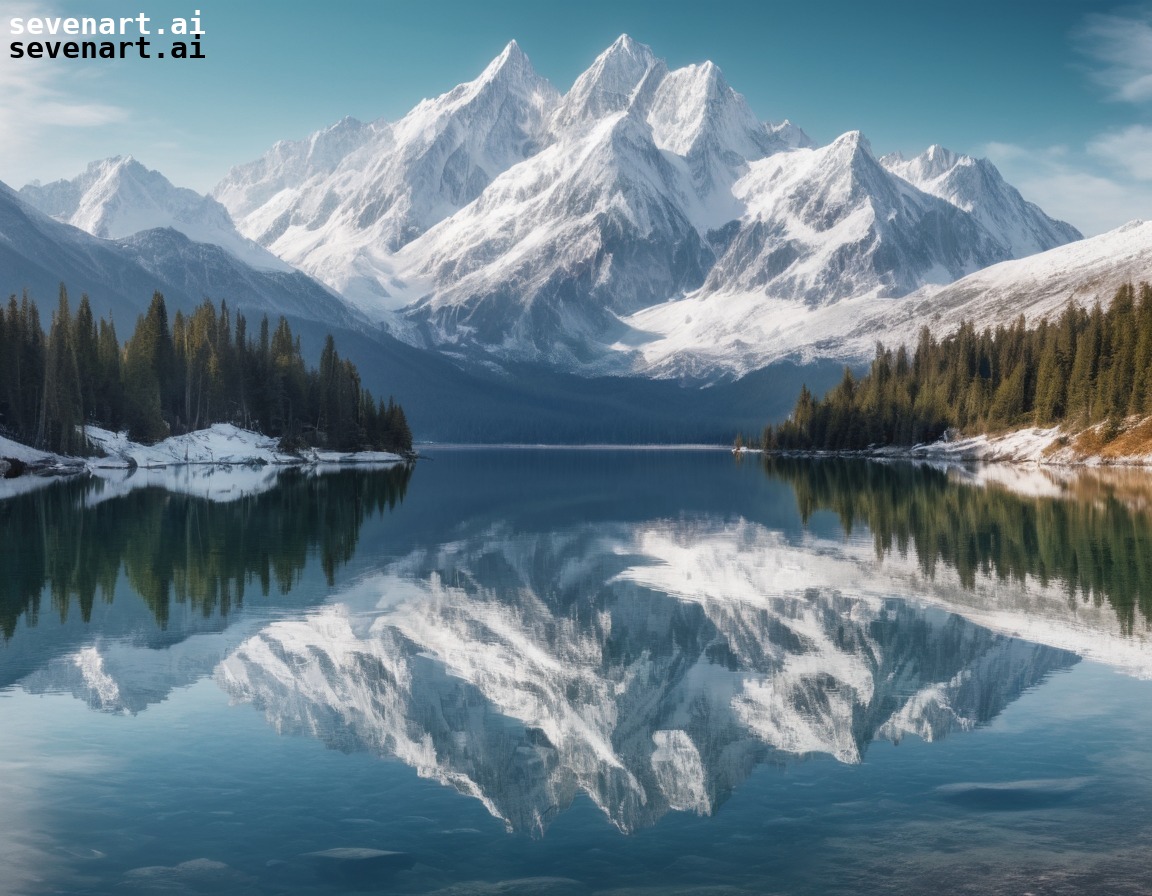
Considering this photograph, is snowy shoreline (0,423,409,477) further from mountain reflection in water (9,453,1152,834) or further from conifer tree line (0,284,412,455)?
mountain reflection in water (9,453,1152,834)

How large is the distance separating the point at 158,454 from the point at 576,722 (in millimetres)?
165291

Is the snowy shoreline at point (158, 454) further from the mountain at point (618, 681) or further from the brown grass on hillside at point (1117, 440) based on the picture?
the brown grass on hillside at point (1117, 440)

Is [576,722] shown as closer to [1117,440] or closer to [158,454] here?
[1117,440]

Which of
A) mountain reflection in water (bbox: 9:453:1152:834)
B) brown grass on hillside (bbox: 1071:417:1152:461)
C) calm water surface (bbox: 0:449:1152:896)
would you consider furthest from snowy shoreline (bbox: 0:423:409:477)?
brown grass on hillside (bbox: 1071:417:1152:461)

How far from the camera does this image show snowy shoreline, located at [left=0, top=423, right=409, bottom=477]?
468 ft

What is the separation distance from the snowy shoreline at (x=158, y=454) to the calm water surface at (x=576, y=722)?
3673 inches

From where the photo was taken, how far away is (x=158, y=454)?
584 ft

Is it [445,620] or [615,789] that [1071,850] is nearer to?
[615,789]

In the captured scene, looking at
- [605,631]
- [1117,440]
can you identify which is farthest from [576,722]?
[1117,440]

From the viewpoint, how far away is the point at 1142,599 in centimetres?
4222

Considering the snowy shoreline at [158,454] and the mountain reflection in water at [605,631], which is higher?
the snowy shoreline at [158,454]

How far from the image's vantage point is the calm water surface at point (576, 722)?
1817 centimetres

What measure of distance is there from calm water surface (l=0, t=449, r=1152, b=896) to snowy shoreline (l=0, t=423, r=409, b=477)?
306 ft

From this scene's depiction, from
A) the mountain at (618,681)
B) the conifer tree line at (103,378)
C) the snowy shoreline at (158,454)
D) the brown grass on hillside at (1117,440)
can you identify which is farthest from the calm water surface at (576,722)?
the brown grass on hillside at (1117,440)
